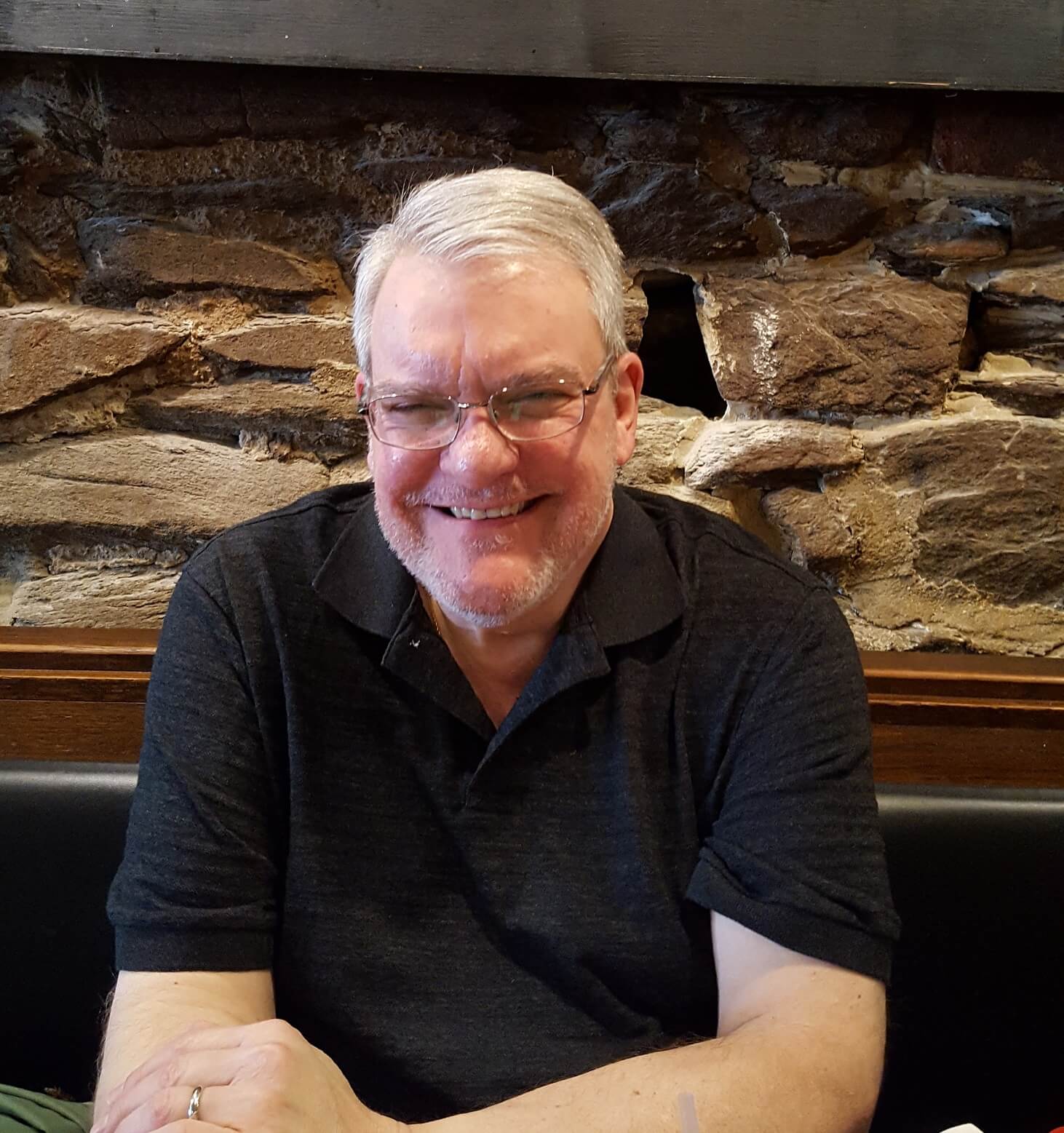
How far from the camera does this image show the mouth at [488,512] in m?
0.96

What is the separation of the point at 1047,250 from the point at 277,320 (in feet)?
3.57

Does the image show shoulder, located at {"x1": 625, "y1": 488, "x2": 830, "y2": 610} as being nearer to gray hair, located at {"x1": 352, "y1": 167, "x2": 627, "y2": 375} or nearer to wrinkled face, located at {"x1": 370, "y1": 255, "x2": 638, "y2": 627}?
wrinkled face, located at {"x1": 370, "y1": 255, "x2": 638, "y2": 627}

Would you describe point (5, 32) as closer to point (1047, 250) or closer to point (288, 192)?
point (288, 192)

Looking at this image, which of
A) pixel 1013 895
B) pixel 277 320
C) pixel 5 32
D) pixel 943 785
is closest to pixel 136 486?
pixel 277 320

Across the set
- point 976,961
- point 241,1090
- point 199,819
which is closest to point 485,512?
point 199,819

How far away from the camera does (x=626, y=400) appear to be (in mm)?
1053

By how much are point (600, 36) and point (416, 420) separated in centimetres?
62

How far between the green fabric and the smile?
0.71 metres

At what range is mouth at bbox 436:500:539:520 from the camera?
0.96 metres

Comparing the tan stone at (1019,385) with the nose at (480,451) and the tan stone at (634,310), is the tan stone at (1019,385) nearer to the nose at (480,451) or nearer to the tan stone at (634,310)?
the tan stone at (634,310)

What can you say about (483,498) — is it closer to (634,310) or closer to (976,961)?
(634,310)

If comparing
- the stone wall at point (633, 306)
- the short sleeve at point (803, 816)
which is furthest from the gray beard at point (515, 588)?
the stone wall at point (633, 306)

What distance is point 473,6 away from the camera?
122 cm

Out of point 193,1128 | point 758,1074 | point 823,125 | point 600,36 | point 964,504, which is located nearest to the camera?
point 193,1128
